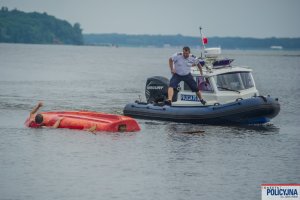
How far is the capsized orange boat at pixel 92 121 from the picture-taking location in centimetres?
2578

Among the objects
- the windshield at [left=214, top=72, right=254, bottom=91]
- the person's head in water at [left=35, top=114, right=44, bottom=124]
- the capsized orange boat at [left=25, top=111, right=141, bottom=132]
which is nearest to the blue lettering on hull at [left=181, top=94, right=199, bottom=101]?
the windshield at [left=214, top=72, right=254, bottom=91]

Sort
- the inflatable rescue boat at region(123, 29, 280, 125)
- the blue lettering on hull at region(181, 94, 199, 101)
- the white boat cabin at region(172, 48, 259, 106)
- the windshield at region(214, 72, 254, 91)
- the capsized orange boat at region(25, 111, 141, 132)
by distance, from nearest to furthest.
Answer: the capsized orange boat at region(25, 111, 141, 132)
the inflatable rescue boat at region(123, 29, 280, 125)
the white boat cabin at region(172, 48, 259, 106)
the windshield at region(214, 72, 254, 91)
the blue lettering on hull at region(181, 94, 199, 101)

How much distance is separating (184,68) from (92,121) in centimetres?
391

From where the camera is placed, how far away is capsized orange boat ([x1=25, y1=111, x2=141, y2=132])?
1015 inches

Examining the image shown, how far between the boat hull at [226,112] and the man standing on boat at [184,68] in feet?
1.79

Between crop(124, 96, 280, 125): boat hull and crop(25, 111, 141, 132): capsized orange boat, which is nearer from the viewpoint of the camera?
crop(25, 111, 141, 132): capsized orange boat

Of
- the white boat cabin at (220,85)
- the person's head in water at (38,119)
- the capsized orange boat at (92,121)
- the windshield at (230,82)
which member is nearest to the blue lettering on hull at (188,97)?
the white boat cabin at (220,85)

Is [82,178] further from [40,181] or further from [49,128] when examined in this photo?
[49,128]

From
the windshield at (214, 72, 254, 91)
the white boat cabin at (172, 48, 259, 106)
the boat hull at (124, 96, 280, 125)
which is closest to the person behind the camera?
the boat hull at (124, 96, 280, 125)

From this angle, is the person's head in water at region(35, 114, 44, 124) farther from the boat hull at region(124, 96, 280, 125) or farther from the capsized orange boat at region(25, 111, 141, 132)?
the boat hull at region(124, 96, 280, 125)

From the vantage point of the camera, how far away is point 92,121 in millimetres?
26062

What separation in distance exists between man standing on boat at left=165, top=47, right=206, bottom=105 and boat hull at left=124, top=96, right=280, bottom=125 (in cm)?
55

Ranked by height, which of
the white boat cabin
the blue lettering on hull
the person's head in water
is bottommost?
the person's head in water

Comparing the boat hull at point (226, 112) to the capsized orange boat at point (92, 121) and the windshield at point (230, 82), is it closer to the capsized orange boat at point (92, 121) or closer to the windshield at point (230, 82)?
the windshield at point (230, 82)
